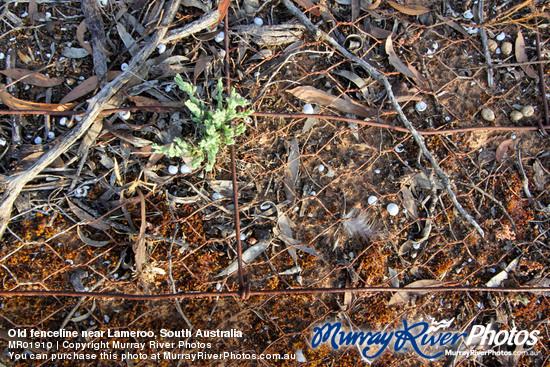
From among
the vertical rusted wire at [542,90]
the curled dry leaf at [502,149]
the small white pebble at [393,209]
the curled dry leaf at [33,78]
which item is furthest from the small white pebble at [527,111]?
the curled dry leaf at [33,78]

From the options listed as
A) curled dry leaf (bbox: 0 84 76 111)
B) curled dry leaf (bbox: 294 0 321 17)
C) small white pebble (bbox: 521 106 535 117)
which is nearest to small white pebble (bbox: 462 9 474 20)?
small white pebble (bbox: 521 106 535 117)

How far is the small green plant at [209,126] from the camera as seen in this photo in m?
1.46

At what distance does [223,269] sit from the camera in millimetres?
1647

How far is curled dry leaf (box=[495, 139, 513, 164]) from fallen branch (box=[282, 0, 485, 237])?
0.34m

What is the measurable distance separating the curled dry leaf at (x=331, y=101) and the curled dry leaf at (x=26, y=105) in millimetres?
1099

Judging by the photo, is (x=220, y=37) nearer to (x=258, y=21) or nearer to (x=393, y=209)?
(x=258, y=21)

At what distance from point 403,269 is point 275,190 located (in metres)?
0.74

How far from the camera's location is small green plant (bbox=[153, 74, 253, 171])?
57.4 inches

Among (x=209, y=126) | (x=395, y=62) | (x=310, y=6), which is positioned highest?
(x=310, y=6)

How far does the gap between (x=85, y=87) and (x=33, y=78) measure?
268 millimetres

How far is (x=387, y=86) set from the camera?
1721 mm

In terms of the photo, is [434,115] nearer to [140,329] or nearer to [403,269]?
[403,269]

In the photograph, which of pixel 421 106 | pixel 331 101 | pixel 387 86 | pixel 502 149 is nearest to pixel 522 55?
pixel 502 149

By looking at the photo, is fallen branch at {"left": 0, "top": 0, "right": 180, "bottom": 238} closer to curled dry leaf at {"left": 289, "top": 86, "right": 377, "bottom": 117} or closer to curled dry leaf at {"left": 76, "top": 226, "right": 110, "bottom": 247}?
curled dry leaf at {"left": 76, "top": 226, "right": 110, "bottom": 247}
